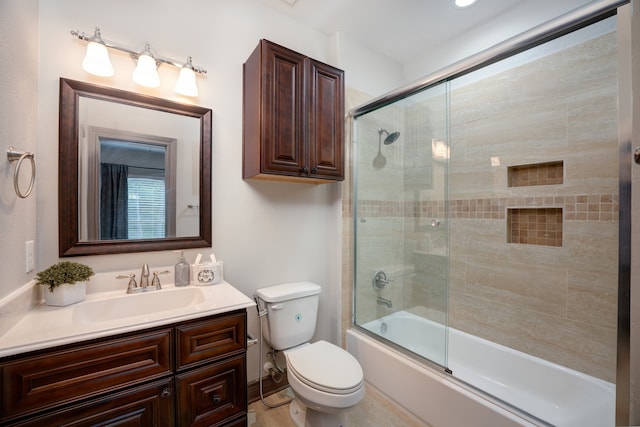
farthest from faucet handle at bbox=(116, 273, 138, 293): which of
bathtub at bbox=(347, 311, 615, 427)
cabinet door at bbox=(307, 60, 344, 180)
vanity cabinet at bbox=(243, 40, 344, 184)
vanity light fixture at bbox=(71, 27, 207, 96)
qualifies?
bathtub at bbox=(347, 311, 615, 427)

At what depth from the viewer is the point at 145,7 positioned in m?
1.45

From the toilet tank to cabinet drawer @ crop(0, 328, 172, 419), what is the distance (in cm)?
71

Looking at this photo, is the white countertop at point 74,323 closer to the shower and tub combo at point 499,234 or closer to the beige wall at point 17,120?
the beige wall at point 17,120

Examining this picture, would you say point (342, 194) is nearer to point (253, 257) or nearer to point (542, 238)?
point (253, 257)

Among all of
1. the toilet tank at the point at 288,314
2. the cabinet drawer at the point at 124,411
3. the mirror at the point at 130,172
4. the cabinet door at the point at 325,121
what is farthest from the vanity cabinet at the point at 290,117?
the cabinet drawer at the point at 124,411

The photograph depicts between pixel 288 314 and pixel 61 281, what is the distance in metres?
1.13

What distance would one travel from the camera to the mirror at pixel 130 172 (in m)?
1.27

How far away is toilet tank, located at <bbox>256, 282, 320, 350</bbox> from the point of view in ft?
5.57

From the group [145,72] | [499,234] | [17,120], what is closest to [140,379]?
[17,120]

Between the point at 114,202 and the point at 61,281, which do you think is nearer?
the point at 61,281

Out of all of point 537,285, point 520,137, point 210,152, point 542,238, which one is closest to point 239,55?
point 210,152

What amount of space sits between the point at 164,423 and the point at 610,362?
2181 mm

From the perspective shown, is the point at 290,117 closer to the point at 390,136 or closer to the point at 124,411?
the point at 390,136

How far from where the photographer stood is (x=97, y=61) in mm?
1280
